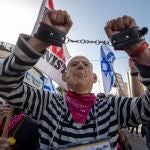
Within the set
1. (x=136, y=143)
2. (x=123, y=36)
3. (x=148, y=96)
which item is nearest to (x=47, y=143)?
(x=148, y=96)

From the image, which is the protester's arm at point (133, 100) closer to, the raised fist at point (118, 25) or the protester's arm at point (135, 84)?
the raised fist at point (118, 25)

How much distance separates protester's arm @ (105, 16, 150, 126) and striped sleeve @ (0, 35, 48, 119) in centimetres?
50

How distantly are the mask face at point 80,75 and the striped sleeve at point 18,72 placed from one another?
0.49m

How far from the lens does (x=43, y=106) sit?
2.41m

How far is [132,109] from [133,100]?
0.08 m

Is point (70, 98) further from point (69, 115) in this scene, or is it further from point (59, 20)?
point (59, 20)

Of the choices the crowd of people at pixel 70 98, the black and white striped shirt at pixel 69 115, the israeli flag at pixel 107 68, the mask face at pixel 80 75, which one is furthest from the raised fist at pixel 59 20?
the israeli flag at pixel 107 68

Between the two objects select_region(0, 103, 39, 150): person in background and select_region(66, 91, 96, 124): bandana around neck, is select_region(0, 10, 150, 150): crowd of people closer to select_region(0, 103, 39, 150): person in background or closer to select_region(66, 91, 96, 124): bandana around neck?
select_region(66, 91, 96, 124): bandana around neck

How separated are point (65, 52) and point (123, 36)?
3621 millimetres

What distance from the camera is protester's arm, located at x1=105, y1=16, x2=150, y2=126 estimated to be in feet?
5.94

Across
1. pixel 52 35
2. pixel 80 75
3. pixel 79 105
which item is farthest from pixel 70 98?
pixel 52 35

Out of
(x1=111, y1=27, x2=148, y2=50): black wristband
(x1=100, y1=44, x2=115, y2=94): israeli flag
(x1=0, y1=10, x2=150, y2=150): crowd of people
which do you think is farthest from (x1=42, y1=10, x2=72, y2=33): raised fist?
(x1=100, y1=44, x2=115, y2=94): israeli flag

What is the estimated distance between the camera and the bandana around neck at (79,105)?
7.72 feet

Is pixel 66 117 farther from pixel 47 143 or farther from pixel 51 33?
pixel 51 33
